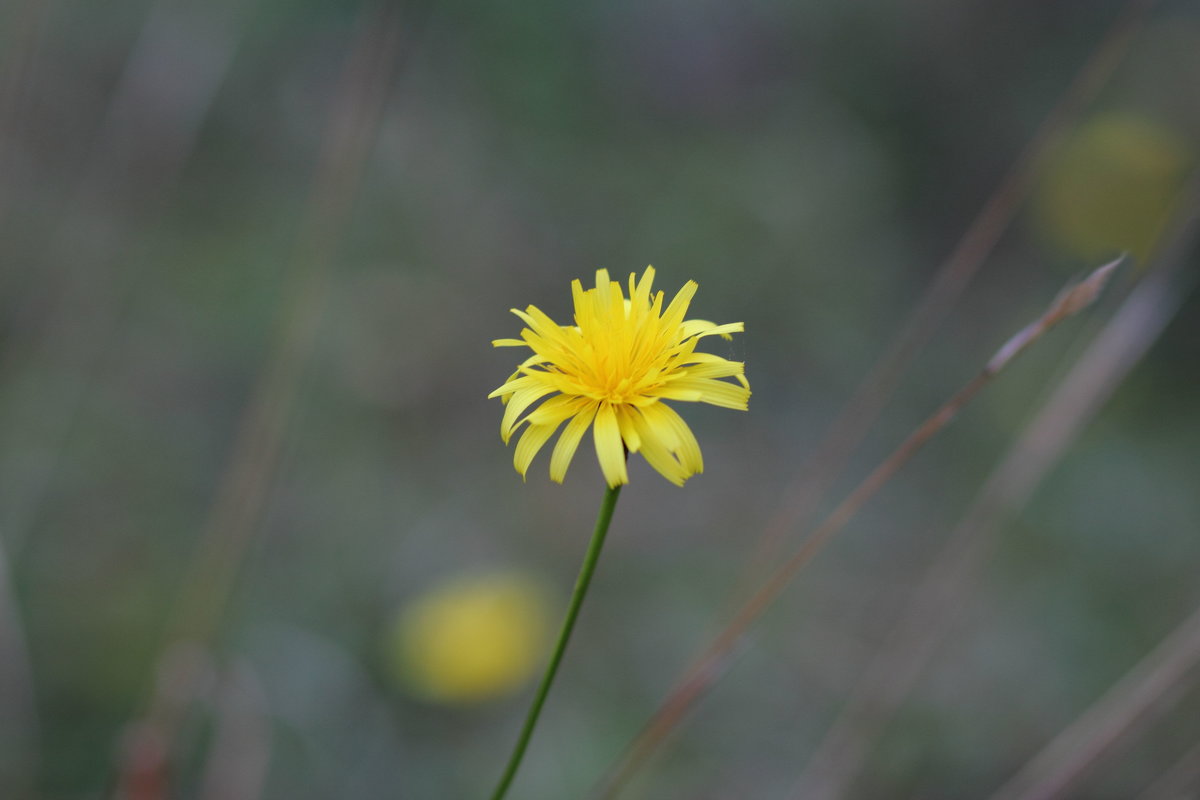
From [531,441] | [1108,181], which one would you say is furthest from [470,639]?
[1108,181]

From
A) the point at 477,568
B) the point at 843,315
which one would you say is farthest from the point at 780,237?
the point at 477,568

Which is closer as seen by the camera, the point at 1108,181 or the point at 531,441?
the point at 531,441

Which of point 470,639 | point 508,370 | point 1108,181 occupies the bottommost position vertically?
point 470,639

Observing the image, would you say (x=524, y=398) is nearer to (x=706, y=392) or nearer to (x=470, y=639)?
(x=706, y=392)

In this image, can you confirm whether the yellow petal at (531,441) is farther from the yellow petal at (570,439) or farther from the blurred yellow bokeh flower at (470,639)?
the blurred yellow bokeh flower at (470,639)

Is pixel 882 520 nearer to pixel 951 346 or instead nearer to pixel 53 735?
pixel 951 346
